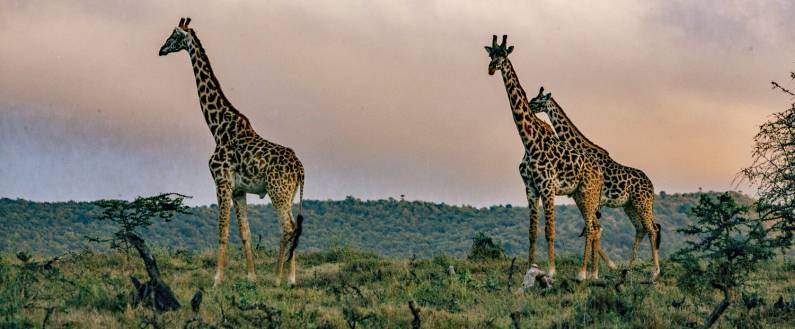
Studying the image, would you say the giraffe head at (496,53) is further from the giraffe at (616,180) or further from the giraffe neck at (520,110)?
the giraffe at (616,180)

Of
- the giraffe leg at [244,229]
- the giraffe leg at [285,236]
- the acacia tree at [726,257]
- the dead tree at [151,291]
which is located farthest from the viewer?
the giraffe leg at [244,229]

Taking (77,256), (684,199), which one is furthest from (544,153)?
(684,199)

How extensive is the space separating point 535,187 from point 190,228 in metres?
35.6

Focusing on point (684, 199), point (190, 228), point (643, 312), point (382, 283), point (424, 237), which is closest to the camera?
point (643, 312)

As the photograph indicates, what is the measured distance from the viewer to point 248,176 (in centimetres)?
1609

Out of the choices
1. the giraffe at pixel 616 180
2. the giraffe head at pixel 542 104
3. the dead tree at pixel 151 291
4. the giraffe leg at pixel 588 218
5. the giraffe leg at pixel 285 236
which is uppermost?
the giraffe head at pixel 542 104

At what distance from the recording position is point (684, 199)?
6319 cm

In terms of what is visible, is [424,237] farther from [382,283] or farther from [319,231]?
[382,283]

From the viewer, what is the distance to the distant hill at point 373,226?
1799 inches

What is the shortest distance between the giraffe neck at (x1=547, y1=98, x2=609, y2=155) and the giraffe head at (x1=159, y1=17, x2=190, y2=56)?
7.54 meters

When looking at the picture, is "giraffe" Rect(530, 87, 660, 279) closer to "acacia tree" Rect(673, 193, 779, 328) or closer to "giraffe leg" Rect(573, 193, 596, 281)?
"acacia tree" Rect(673, 193, 779, 328)

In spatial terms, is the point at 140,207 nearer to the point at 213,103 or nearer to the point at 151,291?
the point at 213,103

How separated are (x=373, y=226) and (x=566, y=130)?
1472 inches

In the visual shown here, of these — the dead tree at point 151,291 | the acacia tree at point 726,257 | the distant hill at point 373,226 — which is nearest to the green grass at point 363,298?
the dead tree at point 151,291
